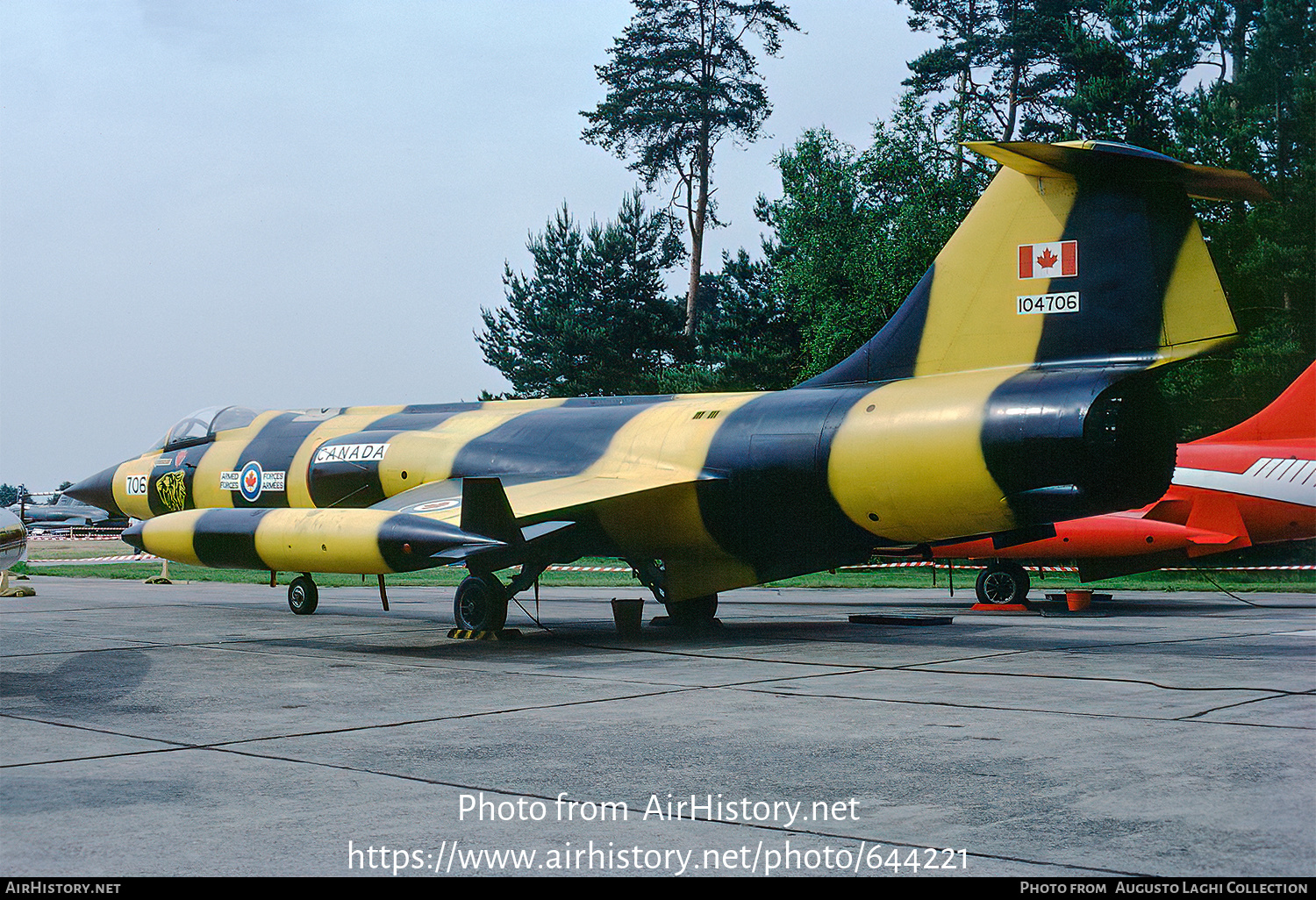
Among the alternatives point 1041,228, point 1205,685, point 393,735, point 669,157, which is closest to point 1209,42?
point 669,157

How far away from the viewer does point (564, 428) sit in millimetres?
13867

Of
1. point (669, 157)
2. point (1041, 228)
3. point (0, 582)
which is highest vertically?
point (669, 157)

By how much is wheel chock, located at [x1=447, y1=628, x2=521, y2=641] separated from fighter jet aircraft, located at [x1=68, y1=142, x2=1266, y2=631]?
98 mm

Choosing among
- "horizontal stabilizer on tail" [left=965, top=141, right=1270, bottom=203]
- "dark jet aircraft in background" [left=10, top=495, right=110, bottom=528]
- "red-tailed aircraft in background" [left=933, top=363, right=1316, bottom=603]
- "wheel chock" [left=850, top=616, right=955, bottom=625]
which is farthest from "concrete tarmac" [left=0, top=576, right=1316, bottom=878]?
"dark jet aircraft in background" [left=10, top=495, right=110, bottom=528]

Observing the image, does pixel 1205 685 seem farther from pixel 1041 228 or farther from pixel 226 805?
pixel 226 805

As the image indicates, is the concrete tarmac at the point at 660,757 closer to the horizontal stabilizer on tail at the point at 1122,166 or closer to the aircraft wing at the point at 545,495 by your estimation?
the aircraft wing at the point at 545,495

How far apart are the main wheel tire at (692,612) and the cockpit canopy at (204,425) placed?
23.7ft

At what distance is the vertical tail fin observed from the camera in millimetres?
10078

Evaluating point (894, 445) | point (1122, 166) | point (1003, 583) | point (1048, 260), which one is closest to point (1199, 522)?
point (1003, 583)

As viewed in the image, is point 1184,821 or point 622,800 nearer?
point 1184,821

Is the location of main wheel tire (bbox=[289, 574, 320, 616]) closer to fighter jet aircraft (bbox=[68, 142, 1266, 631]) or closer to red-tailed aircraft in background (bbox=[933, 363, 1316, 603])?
fighter jet aircraft (bbox=[68, 142, 1266, 631])

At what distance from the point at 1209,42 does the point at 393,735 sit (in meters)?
39.8

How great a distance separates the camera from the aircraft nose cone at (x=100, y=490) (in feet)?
58.2

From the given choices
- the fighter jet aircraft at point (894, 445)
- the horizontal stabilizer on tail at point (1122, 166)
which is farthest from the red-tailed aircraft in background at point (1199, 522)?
the horizontal stabilizer on tail at point (1122, 166)
